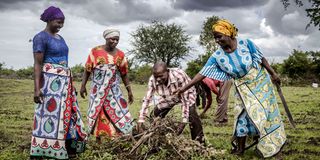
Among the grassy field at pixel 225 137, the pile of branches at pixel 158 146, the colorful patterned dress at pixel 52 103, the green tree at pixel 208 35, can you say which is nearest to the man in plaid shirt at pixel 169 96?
the pile of branches at pixel 158 146

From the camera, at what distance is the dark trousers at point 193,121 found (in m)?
5.93

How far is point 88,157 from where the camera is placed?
19.4ft

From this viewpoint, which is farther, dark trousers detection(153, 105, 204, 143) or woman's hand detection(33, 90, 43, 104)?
dark trousers detection(153, 105, 204, 143)

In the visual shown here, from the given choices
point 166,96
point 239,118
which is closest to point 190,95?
point 166,96

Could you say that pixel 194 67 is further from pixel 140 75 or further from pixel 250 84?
pixel 250 84

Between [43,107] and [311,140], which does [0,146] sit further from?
[311,140]

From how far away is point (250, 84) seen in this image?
18.4 feet

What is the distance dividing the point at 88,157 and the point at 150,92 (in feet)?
3.79

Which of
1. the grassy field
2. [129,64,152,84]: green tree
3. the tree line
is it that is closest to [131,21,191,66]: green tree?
the tree line

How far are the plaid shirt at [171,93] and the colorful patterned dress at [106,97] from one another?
0.90 m

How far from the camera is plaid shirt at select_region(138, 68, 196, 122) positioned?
5770 millimetres

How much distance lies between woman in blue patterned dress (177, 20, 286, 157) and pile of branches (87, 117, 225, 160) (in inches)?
21.6


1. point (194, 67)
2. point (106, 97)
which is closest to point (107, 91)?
point (106, 97)

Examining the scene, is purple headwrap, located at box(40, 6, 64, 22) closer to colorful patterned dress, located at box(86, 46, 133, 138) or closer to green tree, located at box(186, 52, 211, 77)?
colorful patterned dress, located at box(86, 46, 133, 138)
